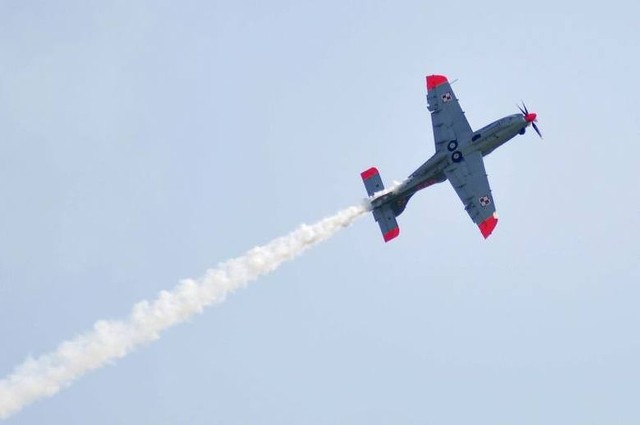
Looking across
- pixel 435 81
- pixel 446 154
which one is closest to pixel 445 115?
pixel 435 81

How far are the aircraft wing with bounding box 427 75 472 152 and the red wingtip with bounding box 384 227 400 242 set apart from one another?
7.57 m

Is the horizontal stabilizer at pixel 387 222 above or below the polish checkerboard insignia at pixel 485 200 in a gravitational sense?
above

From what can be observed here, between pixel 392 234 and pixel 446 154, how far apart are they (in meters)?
8.00

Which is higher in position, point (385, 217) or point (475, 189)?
point (385, 217)

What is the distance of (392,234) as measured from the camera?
9175cm

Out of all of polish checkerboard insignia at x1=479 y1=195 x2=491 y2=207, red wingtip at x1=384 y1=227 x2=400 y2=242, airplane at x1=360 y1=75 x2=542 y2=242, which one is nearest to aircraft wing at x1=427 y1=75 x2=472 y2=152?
airplane at x1=360 y1=75 x2=542 y2=242

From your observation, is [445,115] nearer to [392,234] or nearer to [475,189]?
[475,189]

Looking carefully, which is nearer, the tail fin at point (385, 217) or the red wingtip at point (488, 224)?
the red wingtip at point (488, 224)

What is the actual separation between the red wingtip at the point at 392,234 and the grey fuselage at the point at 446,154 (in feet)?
5.78

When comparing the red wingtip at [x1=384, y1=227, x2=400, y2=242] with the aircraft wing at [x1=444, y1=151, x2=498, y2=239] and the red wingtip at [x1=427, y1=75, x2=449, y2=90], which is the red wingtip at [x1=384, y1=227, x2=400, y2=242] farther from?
the red wingtip at [x1=427, y1=75, x2=449, y2=90]

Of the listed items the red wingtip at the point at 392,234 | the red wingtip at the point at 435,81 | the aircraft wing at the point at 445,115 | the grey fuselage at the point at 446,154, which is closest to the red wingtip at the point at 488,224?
the grey fuselage at the point at 446,154

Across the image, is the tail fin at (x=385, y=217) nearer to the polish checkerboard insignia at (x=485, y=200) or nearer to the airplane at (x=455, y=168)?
the airplane at (x=455, y=168)

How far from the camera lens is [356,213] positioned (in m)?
91.9

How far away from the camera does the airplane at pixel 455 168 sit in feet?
298
